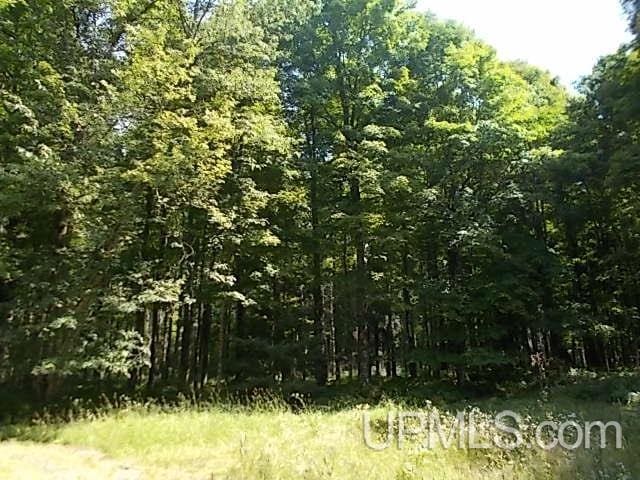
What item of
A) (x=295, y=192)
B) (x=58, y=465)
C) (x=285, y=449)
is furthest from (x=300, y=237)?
(x=58, y=465)

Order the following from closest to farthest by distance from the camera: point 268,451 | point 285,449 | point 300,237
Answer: point 268,451 → point 285,449 → point 300,237

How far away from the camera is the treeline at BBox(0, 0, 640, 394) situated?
33.6ft

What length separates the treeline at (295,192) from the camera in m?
10.2

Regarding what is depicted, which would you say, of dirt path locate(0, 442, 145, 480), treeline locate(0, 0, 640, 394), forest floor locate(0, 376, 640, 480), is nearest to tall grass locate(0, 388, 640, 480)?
forest floor locate(0, 376, 640, 480)

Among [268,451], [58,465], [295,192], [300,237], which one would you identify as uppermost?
[295,192]

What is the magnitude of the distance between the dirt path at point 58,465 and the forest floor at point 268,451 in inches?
0.5

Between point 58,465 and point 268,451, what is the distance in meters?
2.70

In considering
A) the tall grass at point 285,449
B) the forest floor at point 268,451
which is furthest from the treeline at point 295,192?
the forest floor at point 268,451

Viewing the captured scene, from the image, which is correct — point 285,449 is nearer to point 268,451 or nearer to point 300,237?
point 268,451

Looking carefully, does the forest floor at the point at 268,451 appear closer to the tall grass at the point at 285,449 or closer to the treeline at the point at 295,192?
the tall grass at the point at 285,449

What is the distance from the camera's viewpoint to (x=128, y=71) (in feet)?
33.3

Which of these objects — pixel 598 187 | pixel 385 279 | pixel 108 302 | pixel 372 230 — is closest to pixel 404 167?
pixel 372 230

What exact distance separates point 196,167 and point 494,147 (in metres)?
9.09

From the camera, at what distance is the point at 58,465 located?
617 cm
